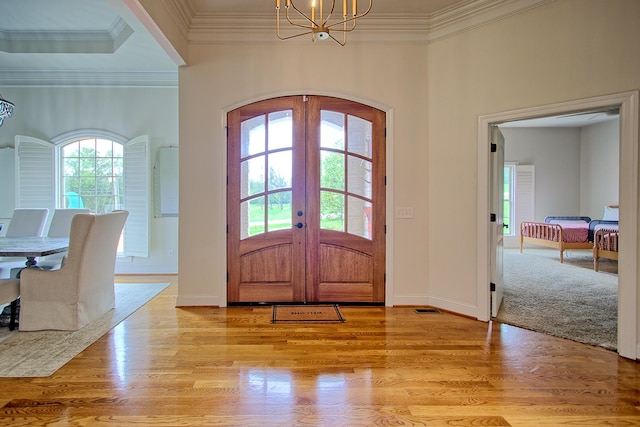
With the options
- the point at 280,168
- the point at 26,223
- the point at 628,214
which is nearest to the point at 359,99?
the point at 280,168

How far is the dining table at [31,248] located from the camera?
298cm

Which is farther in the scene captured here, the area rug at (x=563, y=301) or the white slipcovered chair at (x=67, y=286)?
the area rug at (x=563, y=301)

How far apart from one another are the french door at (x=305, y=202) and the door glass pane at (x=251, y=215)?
0.04 ft

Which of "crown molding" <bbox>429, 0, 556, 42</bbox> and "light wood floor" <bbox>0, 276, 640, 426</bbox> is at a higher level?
"crown molding" <bbox>429, 0, 556, 42</bbox>

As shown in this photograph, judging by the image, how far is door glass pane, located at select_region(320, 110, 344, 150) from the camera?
395cm

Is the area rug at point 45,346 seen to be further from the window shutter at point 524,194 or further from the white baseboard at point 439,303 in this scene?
the window shutter at point 524,194

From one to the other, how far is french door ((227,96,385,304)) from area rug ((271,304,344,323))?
126 millimetres

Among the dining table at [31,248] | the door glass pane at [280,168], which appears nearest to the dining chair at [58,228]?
the dining table at [31,248]

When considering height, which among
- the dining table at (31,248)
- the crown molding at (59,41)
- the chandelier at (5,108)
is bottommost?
the dining table at (31,248)

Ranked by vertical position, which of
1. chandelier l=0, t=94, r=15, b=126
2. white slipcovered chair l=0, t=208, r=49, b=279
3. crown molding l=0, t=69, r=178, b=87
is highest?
crown molding l=0, t=69, r=178, b=87

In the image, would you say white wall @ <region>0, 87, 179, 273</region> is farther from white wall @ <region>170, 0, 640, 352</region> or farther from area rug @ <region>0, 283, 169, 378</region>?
area rug @ <region>0, 283, 169, 378</region>

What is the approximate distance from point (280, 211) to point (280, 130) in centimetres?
91

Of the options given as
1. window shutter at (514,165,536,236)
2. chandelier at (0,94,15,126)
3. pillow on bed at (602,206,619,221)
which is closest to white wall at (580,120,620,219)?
pillow on bed at (602,206,619,221)

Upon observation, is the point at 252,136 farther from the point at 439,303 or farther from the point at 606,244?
the point at 606,244
